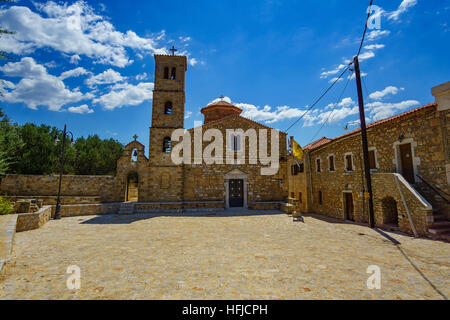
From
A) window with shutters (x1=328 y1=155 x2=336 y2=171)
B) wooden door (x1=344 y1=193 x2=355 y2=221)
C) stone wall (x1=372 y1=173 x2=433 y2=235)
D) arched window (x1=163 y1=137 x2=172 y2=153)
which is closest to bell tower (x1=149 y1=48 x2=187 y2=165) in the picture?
arched window (x1=163 y1=137 x2=172 y2=153)

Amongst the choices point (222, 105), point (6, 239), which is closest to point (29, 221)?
point (6, 239)

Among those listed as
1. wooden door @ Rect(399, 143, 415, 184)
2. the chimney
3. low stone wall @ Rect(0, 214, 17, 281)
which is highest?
the chimney

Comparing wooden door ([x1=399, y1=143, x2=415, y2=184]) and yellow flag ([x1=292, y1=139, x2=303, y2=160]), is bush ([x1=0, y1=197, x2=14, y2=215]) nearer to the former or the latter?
yellow flag ([x1=292, y1=139, x2=303, y2=160])

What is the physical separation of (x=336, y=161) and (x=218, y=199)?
9588 mm

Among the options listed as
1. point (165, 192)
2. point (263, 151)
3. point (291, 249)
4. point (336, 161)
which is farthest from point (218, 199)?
point (291, 249)

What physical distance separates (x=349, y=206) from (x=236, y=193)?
8.54m

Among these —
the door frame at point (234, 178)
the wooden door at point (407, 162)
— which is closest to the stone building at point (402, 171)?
the wooden door at point (407, 162)

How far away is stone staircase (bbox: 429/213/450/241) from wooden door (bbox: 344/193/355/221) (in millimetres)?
5134

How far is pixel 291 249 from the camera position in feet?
22.0

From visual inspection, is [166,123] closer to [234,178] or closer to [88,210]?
[234,178]

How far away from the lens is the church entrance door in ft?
58.9

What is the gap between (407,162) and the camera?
9.88m

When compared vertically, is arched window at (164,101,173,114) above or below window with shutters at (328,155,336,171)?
above

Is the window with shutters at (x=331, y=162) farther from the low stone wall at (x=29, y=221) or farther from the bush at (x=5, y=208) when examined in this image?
the bush at (x=5, y=208)
